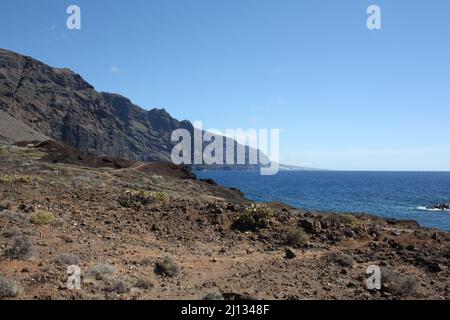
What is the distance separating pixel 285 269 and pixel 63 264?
6096 mm

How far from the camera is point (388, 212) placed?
190 ft

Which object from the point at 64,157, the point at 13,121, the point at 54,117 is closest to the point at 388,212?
the point at 64,157

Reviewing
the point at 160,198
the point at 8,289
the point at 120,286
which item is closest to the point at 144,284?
the point at 120,286

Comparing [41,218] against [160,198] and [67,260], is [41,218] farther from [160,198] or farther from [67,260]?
[160,198]

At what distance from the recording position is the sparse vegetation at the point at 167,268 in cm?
1217

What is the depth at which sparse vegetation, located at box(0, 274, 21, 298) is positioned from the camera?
371 inches

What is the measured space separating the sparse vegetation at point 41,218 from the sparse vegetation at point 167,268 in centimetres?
586

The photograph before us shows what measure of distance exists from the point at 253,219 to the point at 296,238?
7.75ft

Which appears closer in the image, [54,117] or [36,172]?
[36,172]

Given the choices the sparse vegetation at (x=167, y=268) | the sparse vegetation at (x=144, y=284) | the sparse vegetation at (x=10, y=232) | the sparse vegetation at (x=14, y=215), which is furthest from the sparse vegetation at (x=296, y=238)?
the sparse vegetation at (x=14, y=215)

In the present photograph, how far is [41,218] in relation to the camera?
16062 mm

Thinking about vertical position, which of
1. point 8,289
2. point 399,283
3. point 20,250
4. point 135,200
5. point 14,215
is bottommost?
point 399,283
